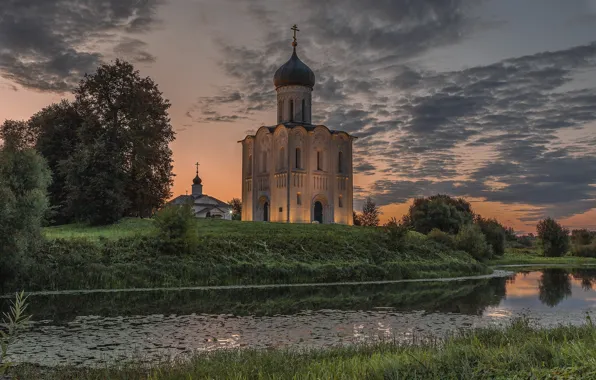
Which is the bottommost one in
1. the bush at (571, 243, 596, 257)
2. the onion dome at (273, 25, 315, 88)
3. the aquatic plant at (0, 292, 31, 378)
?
the aquatic plant at (0, 292, 31, 378)

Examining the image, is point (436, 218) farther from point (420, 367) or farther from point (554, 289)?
point (420, 367)

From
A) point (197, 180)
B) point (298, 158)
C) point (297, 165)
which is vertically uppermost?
point (197, 180)

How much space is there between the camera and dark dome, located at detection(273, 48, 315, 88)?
175 ft

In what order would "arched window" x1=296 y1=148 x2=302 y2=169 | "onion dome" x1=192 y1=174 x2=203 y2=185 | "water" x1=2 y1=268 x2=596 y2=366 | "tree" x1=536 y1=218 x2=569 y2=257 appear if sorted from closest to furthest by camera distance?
"water" x1=2 y1=268 x2=596 y2=366 → "arched window" x1=296 y1=148 x2=302 y2=169 → "tree" x1=536 y1=218 x2=569 y2=257 → "onion dome" x1=192 y1=174 x2=203 y2=185

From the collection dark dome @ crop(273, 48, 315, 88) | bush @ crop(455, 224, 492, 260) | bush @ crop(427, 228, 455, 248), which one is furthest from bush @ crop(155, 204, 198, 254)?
dark dome @ crop(273, 48, 315, 88)

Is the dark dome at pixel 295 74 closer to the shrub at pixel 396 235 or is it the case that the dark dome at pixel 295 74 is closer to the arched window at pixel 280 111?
the arched window at pixel 280 111

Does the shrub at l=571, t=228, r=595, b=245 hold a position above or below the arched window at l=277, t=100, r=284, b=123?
below

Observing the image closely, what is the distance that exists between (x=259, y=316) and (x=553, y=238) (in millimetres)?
59150

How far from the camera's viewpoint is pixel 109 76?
1633 inches

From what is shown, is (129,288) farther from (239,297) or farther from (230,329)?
(230,329)

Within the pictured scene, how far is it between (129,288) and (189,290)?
264 centimetres

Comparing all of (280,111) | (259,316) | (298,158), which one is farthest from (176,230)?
(280,111)

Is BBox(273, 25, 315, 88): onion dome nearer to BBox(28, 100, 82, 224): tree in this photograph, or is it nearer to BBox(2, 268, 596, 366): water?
BBox(28, 100, 82, 224): tree

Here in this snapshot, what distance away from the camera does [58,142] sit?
43219 mm
